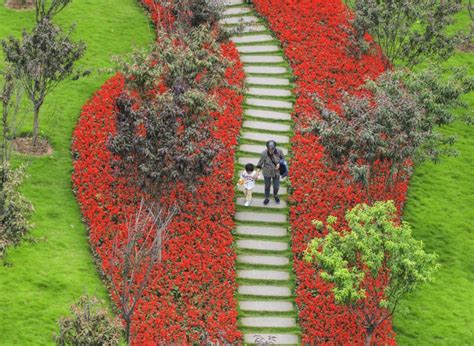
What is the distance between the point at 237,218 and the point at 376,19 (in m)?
11.3

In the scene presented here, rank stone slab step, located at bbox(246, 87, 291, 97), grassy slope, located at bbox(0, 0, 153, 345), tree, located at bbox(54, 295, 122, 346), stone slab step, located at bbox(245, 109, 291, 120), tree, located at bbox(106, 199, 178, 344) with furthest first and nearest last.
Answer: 1. stone slab step, located at bbox(246, 87, 291, 97)
2. stone slab step, located at bbox(245, 109, 291, 120)
3. grassy slope, located at bbox(0, 0, 153, 345)
4. tree, located at bbox(106, 199, 178, 344)
5. tree, located at bbox(54, 295, 122, 346)

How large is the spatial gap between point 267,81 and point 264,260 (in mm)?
9986

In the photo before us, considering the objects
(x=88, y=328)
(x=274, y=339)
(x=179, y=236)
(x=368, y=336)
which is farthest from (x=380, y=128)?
(x=88, y=328)

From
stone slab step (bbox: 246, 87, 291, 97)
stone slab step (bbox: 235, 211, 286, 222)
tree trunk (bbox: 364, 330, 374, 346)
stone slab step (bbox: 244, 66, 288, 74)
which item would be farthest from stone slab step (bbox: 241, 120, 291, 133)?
tree trunk (bbox: 364, 330, 374, 346)

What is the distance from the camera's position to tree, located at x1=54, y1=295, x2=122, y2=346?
1794 cm

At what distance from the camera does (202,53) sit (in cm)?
2762

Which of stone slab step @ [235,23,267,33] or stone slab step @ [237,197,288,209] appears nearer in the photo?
stone slab step @ [237,197,288,209]

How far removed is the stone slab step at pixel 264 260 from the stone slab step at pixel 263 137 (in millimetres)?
5836

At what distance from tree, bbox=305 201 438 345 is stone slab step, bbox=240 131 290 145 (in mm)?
8364

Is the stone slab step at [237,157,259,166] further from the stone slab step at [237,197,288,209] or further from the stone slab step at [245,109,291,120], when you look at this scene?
the stone slab step at [245,109,291,120]

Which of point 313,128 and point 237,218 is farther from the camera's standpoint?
point 237,218

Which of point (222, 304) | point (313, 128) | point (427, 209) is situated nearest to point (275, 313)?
point (222, 304)

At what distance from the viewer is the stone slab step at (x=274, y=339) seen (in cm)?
2350

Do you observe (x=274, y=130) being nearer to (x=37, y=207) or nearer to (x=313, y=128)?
(x=313, y=128)
